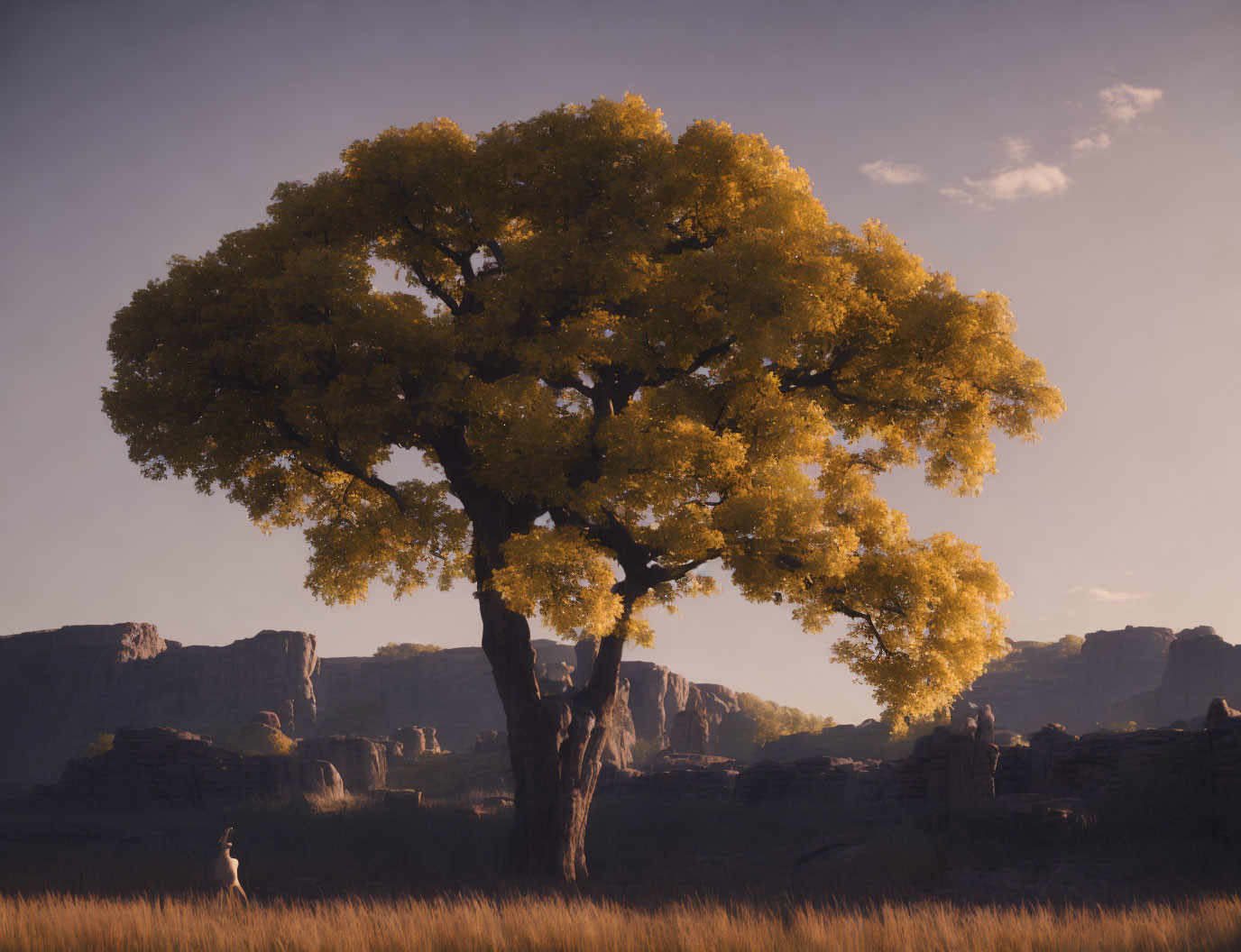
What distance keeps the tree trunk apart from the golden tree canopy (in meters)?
1.58

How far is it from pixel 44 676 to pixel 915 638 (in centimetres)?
14529

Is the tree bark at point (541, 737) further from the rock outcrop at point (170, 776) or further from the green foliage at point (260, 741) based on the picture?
the green foliage at point (260, 741)

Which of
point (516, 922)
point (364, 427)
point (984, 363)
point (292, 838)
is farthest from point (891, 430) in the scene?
point (292, 838)

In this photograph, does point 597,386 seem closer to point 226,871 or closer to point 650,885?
point 650,885

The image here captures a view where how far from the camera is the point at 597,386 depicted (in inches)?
697

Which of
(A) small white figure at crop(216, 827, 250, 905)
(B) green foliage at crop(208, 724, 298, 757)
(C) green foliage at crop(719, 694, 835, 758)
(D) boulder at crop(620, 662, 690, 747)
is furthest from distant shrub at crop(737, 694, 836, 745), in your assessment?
(A) small white figure at crop(216, 827, 250, 905)

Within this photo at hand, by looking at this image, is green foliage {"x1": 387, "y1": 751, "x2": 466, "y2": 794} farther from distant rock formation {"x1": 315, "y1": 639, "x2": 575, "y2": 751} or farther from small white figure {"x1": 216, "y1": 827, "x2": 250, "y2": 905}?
distant rock formation {"x1": 315, "y1": 639, "x2": 575, "y2": 751}

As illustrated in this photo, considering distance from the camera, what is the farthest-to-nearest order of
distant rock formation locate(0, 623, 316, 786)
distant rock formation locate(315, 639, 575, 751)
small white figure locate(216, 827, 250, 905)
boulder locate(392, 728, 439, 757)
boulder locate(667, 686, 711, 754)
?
1. distant rock formation locate(315, 639, 575, 751)
2. distant rock formation locate(0, 623, 316, 786)
3. boulder locate(392, 728, 439, 757)
4. boulder locate(667, 686, 711, 754)
5. small white figure locate(216, 827, 250, 905)

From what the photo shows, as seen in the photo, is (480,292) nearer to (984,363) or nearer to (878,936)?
(984,363)

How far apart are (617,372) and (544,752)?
7.37m

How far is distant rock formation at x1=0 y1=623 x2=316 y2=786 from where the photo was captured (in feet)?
404

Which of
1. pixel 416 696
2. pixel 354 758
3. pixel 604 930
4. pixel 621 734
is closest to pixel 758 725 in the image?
pixel 621 734

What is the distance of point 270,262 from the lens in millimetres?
16594

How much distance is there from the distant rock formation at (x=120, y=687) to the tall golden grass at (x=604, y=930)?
396ft
